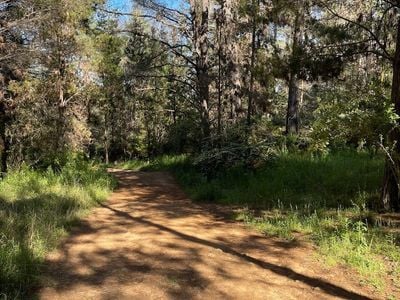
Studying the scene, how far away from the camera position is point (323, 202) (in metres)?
9.31

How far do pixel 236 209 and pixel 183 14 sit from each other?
359 inches

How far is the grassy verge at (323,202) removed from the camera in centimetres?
608

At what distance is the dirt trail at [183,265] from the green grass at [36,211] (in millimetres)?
234

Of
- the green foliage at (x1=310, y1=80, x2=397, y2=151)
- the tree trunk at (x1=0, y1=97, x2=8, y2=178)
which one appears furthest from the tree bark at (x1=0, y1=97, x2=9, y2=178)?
the green foliage at (x1=310, y1=80, x2=397, y2=151)

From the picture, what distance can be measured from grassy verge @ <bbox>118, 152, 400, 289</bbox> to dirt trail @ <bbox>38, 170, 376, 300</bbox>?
38 cm

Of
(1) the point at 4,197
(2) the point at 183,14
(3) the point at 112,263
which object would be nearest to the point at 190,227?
(3) the point at 112,263

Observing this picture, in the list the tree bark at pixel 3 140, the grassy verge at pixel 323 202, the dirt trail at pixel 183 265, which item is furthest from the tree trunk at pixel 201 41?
the dirt trail at pixel 183 265

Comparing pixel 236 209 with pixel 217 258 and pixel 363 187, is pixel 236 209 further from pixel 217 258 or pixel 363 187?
pixel 217 258

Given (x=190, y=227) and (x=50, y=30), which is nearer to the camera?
(x=190, y=227)

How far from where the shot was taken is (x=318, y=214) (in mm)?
8406

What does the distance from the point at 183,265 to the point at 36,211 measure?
3611 mm

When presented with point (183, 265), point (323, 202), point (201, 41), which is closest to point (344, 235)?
point (183, 265)

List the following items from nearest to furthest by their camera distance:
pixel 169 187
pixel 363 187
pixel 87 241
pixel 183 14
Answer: pixel 87 241
pixel 363 187
pixel 169 187
pixel 183 14

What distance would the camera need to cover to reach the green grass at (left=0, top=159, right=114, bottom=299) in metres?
5.03
